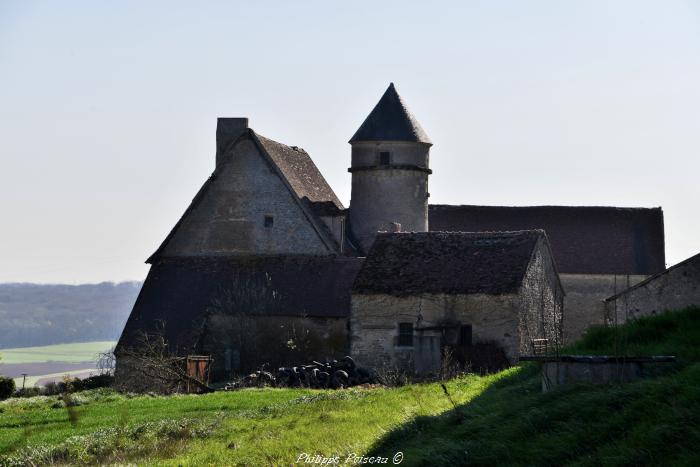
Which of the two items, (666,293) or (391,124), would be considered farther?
(391,124)

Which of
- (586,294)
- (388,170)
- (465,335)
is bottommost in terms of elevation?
(465,335)

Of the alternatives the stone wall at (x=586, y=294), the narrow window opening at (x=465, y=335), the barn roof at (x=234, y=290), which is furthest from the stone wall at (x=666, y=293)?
the stone wall at (x=586, y=294)

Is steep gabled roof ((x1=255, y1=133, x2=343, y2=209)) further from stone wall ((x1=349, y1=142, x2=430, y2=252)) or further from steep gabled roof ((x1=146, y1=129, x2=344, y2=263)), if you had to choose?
stone wall ((x1=349, y1=142, x2=430, y2=252))

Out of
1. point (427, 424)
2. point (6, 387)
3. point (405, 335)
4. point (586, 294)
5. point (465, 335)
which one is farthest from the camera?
point (586, 294)

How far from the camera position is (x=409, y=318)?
3809 cm

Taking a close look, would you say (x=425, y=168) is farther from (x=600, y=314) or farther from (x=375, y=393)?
(x=375, y=393)

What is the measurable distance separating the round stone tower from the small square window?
1130 cm

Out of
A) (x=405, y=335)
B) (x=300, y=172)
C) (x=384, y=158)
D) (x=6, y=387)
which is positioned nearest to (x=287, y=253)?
(x=300, y=172)

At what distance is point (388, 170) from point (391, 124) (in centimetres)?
175

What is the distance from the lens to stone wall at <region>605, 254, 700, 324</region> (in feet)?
88.2

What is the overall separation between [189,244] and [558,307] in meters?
14.4

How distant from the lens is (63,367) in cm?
14938

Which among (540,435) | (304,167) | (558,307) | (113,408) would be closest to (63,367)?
(304,167)

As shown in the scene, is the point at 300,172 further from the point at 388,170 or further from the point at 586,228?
the point at 586,228
